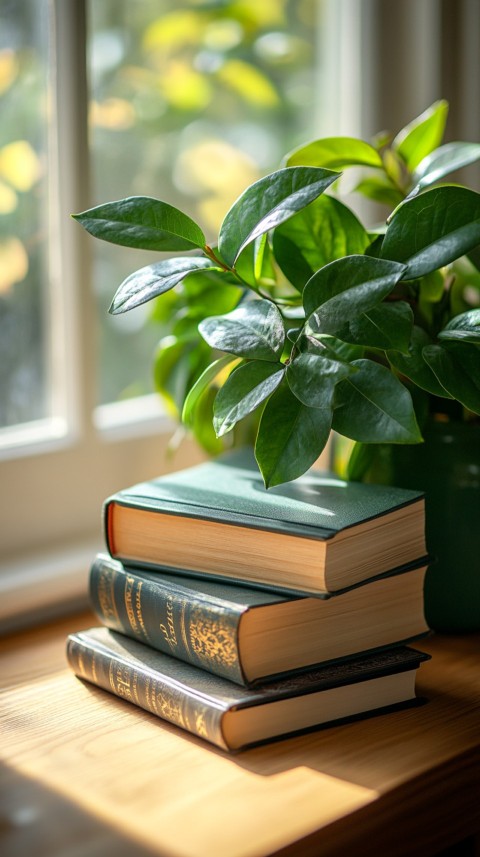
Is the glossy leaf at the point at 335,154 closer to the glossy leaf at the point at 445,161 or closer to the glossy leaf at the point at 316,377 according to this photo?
the glossy leaf at the point at 445,161

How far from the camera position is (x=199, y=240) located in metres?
0.65

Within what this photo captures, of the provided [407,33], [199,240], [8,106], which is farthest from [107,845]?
[407,33]

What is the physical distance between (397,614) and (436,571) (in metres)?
0.09

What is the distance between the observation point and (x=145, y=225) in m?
0.64

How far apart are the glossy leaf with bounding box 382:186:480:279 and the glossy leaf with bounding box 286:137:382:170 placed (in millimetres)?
152

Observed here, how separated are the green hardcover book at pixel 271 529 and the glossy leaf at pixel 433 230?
17cm

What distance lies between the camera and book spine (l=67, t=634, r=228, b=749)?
2.05 feet

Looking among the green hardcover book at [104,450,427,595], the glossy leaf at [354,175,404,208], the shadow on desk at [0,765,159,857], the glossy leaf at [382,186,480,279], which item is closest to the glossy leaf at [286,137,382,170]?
the glossy leaf at [354,175,404,208]

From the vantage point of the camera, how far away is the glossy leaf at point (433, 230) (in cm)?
63

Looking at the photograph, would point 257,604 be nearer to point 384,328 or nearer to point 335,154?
point 384,328

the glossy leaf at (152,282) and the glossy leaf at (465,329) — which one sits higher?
the glossy leaf at (152,282)

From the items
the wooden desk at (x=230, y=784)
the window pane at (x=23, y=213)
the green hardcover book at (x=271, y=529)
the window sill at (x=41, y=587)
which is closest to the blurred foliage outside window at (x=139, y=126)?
the window pane at (x=23, y=213)

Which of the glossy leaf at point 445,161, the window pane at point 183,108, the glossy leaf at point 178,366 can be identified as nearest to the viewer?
the glossy leaf at point 445,161

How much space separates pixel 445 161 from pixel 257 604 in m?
0.37
